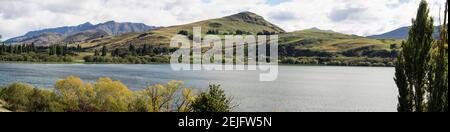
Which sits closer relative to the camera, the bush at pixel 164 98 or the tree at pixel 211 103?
the tree at pixel 211 103

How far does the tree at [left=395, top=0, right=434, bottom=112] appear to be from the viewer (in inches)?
974

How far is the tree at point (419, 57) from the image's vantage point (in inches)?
974

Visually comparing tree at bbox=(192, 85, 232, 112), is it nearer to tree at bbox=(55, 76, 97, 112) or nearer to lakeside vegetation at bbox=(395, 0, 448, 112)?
tree at bbox=(55, 76, 97, 112)

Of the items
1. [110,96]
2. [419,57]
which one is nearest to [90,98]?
[110,96]

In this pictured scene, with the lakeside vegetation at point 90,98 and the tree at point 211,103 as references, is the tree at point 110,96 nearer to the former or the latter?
the lakeside vegetation at point 90,98

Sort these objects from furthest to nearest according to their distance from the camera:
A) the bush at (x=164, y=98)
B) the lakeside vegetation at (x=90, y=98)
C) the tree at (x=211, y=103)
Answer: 1. the lakeside vegetation at (x=90, y=98)
2. the bush at (x=164, y=98)
3. the tree at (x=211, y=103)

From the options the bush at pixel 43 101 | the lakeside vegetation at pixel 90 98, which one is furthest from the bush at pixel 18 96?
the bush at pixel 43 101

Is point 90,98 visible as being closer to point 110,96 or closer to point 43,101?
point 110,96

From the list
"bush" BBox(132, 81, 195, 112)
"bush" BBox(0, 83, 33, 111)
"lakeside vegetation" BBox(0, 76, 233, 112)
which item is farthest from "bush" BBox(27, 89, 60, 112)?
"bush" BBox(132, 81, 195, 112)

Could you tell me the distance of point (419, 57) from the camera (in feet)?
81.3
